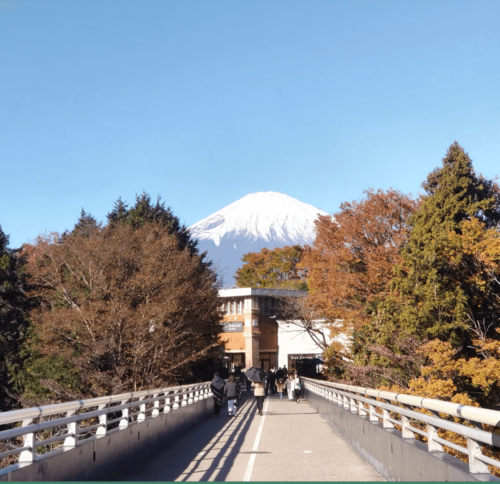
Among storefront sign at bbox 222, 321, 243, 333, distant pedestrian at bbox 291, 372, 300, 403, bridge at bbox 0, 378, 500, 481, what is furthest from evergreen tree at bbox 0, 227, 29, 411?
storefront sign at bbox 222, 321, 243, 333

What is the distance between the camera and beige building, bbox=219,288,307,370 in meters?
72.1

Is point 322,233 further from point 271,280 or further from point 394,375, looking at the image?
point 271,280

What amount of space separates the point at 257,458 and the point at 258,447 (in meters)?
1.94

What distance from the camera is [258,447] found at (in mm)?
14391

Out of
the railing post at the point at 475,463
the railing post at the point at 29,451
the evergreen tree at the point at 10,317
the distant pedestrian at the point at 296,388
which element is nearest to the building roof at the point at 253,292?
the distant pedestrian at the point at 296,388

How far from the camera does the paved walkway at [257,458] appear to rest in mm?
10469

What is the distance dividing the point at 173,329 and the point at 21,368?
9.82 meters

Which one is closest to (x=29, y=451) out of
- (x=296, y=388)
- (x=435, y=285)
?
(x=435, y=285)

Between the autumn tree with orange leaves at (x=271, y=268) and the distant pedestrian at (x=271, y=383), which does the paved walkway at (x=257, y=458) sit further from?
the autumn tree with orange leaves at (x=271, y=268)

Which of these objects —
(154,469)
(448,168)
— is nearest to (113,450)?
(154,469)

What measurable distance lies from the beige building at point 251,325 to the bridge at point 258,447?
52.6 metres

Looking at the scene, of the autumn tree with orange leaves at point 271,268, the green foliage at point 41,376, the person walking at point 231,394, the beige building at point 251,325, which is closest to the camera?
the person walking at point 231,394

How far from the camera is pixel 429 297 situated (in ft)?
89.6

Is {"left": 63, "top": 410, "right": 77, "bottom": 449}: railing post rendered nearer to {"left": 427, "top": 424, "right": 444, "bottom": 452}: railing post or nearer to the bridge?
the bridge
